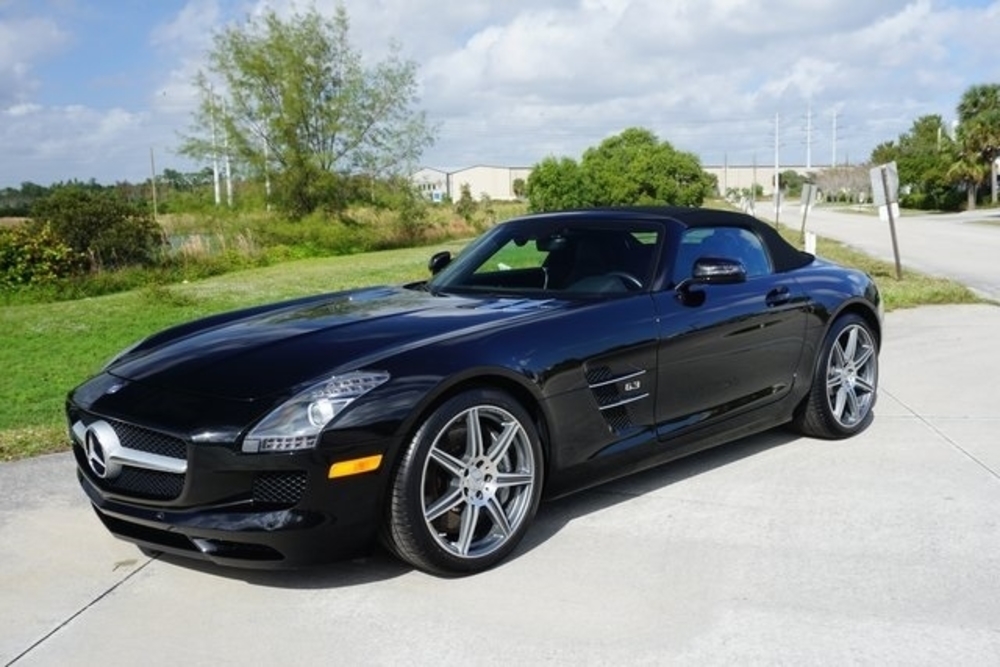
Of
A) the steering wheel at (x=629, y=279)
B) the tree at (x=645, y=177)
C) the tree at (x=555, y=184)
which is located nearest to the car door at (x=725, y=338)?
the steering wheel at (x=629, y=279)

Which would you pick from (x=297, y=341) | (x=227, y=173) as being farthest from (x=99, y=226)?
(x=297, y=341)

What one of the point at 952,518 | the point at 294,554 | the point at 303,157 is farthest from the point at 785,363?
the point at 303,157

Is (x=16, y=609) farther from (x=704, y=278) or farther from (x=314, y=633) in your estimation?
(x=704, y=278)

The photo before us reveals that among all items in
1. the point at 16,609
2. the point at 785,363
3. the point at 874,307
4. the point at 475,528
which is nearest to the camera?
the point at 16,609

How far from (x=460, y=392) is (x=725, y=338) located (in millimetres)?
1669

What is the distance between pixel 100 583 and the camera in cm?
383

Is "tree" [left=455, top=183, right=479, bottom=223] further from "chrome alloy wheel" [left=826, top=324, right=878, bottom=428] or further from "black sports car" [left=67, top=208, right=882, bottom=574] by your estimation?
"black sports car" [left=67, top=208, right=882, bottom=574]

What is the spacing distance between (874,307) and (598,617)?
3.37 m

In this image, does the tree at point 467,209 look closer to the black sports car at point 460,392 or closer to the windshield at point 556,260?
the windshield at point 556,260

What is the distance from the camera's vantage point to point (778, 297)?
5.21 meters

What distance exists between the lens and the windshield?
187 inches

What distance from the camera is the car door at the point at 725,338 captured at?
14.9ft

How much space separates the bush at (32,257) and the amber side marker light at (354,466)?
20.4 meters

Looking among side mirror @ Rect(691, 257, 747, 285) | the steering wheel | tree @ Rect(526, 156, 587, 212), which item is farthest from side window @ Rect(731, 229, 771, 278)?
tree @ Rect(526, 156, 587, 212)
